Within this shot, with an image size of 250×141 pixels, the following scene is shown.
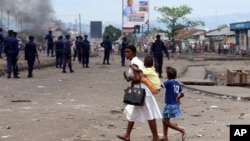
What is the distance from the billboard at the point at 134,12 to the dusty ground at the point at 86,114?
104 ft

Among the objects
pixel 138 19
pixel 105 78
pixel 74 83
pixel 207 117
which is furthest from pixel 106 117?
pixel 138 19

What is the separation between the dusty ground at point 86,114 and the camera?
33.8 ft

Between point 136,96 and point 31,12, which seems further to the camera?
point 31,12

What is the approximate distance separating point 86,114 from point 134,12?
38.7 metres

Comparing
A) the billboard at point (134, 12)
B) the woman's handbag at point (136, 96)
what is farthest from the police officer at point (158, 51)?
the billboard at point (134, 12)

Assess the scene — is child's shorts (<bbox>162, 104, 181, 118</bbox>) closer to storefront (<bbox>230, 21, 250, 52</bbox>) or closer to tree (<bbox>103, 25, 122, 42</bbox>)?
storefront (<bbox>230, 21, 250, 52</bbox>)

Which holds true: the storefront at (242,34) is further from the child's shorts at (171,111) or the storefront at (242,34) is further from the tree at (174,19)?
the child's shorts at (171,111)

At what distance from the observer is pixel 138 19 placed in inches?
2035

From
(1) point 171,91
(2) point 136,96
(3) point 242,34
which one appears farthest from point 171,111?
(3) point 242,34

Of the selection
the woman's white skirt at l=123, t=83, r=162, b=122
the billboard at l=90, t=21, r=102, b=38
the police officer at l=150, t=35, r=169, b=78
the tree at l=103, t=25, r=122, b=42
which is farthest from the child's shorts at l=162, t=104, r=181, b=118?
the tree at l=103, t=25, r=122, b=42

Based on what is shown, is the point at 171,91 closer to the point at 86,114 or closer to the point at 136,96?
the point at 136,96

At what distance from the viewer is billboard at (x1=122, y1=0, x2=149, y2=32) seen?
51.0 metres

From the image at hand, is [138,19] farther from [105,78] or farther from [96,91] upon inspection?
[96,91]

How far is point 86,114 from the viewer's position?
12836mm
